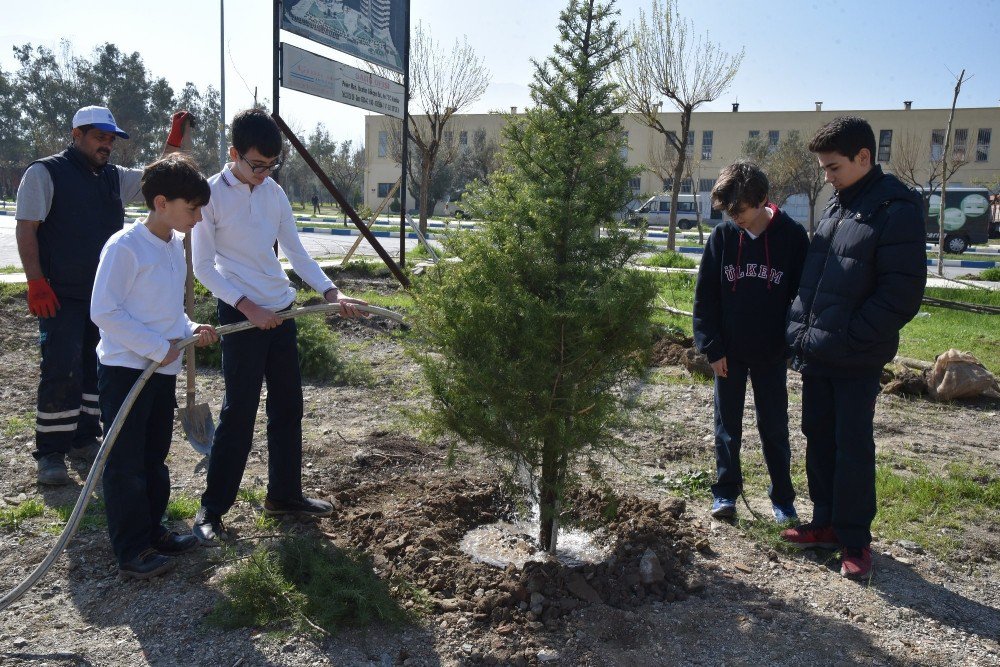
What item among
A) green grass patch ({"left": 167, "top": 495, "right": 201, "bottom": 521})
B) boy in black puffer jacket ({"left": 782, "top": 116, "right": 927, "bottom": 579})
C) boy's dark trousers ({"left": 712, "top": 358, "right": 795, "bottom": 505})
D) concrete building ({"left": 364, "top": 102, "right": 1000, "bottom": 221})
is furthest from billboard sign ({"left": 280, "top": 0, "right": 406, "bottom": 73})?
concrete building ({"left": 364, "top": 102, "right": 1000, "bottom": 221})

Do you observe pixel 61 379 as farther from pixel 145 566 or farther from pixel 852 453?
pixel 852 453

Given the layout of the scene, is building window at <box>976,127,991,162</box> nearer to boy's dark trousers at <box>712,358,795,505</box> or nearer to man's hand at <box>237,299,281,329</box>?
boy's dark trousers at <box>712,358,795,505</box>

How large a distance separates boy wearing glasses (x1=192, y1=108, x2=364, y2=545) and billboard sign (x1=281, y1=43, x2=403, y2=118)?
234 inches

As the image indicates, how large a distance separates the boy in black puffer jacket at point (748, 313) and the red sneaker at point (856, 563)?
0.51 m

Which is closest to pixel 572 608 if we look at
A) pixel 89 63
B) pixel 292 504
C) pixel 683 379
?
pixel 292 504

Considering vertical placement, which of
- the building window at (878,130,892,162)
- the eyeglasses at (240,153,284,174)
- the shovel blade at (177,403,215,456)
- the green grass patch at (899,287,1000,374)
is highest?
the building window at (878,130,892,162)

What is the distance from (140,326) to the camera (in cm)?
317

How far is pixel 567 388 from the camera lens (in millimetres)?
3037

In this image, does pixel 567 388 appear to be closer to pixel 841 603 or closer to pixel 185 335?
pixel 841 603

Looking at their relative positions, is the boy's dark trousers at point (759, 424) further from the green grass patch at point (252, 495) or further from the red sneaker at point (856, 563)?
the green grass patch at point (252, 495)

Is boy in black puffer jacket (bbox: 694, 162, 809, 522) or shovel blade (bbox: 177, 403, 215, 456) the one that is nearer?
boy in black puffer jacket (bbox: 694, 162, 809, 522)

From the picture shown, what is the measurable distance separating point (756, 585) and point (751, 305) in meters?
1.36

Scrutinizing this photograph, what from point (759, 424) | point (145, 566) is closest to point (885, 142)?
point (759, 424)

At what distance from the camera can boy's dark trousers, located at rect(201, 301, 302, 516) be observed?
Answer: 142 inches
